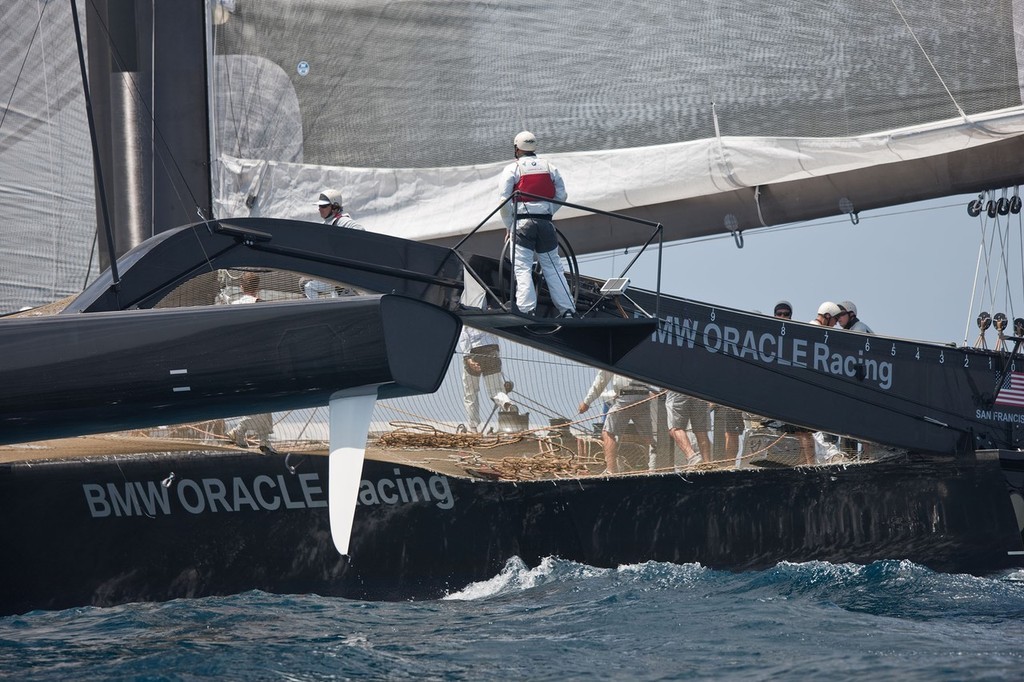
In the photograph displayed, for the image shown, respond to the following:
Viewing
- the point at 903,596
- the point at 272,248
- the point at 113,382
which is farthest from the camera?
the point at 903,596

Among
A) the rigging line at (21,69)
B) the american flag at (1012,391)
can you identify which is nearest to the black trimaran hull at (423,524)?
the american flag at (1012,391)

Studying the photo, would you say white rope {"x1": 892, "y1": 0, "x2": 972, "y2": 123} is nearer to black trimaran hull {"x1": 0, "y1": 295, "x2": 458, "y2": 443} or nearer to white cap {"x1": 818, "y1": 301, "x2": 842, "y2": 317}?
white cap {"x1": 818, "y1": 301, "x2": 842, "y2": 317}

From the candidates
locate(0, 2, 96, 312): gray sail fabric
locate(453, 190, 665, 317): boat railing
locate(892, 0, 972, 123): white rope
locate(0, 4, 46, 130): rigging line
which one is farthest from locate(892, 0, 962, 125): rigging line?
locate(0, 4, 46, 130): rigging line

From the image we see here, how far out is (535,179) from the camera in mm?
6113

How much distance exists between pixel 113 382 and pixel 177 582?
7.80 feet

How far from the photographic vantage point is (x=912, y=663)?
461cm

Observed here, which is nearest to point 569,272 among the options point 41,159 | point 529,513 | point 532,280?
point 532,280

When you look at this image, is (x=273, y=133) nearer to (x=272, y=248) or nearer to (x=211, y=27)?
(x=211, y=27)

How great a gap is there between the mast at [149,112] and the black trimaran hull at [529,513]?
7.76 ft

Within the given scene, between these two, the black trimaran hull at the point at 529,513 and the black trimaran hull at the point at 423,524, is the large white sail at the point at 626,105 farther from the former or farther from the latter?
the black trimaran hull at the point at 423,524

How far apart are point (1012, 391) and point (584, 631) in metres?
3.38

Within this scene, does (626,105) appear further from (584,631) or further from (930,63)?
(584,631)

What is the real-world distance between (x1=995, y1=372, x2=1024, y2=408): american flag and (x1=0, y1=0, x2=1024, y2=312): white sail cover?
1404mm

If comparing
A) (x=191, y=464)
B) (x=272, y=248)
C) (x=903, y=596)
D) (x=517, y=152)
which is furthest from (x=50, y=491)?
(x=903, y=596)
